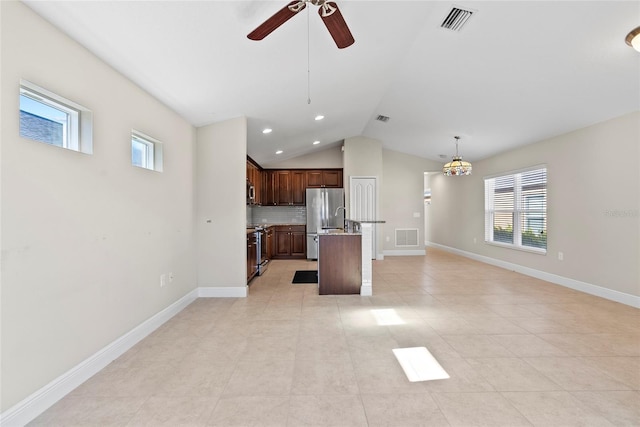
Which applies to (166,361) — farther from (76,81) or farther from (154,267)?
(76,81)

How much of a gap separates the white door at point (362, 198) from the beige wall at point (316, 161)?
813mm

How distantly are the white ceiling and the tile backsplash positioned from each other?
10.1 ft

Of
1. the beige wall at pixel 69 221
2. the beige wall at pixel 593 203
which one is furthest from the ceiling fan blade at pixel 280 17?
the beige wall at pixel 593 203

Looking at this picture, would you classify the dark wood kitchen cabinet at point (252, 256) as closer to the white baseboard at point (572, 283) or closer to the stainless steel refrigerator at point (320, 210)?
the stainless steel refrigerator at point (320, 210)

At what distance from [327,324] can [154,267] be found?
1943mm

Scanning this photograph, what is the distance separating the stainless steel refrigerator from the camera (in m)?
7.56

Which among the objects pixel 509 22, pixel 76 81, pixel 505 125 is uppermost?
pixel 509 22

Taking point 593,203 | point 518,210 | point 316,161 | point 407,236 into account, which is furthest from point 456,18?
point 407,236

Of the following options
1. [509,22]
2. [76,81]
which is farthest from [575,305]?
[76,81]

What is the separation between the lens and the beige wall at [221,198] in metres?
4.24

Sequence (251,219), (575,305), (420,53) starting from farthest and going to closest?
(251,219)
(575,305)
(420,53)

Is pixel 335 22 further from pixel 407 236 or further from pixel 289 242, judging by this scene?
pixel 407 236

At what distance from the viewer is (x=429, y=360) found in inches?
95.1

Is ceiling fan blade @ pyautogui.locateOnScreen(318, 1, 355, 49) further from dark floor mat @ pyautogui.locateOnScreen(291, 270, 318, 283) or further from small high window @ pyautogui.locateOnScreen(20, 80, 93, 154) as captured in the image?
dark floor mat @ pyautogui.locateOnScreen(291, 270, 318, 283)
